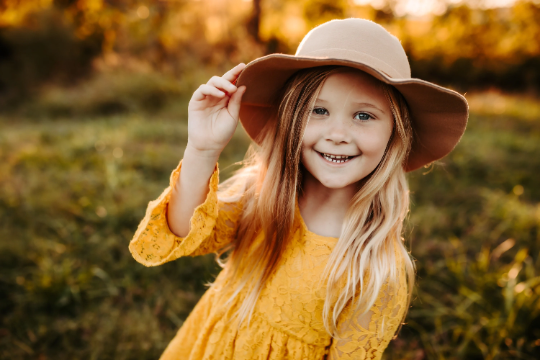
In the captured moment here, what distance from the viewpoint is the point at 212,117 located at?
1308 millimetres

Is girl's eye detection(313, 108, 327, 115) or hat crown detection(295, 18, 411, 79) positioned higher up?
hat crown detection(295, 18, 411, 79)

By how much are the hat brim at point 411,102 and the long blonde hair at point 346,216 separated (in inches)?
2.0

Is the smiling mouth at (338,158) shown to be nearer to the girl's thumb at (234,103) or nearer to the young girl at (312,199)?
the young girl at (312,199)

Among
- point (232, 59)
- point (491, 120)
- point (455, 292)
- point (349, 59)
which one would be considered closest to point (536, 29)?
point (491, 120)

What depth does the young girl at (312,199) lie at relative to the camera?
121 centimetres

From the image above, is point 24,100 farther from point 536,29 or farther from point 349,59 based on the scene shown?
point 536,29

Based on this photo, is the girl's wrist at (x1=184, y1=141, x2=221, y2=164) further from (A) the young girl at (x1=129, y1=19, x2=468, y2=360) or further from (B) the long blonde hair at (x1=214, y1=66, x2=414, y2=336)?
(B) the long blonde hair at (x1=214, y1=66, x2=414, y2=336)

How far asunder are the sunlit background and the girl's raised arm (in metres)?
1.30

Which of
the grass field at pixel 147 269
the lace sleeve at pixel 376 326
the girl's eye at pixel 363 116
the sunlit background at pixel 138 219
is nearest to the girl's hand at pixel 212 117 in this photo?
the girl's eye at pixel 363 116

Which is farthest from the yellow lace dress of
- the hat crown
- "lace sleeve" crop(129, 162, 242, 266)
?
the hat crown

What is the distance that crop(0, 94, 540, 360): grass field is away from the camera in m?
2.24

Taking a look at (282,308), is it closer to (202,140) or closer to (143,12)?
(202,140)

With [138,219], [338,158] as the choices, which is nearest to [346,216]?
[338,158]

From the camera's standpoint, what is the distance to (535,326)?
2.25 metres
